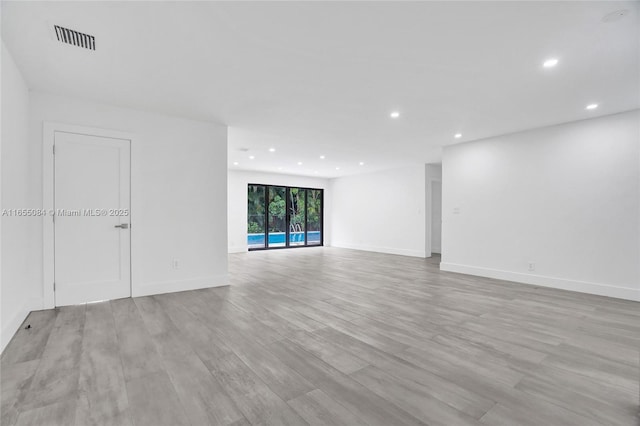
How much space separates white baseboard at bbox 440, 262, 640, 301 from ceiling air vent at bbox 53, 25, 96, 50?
6.40 m

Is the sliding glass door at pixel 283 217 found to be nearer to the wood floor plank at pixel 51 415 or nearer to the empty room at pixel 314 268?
the empty room at pixel 314 268

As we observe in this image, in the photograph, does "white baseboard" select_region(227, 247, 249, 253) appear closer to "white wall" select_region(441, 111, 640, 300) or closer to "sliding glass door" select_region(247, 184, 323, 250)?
"sliding glass door" select_region(247, 184, 323, 250)

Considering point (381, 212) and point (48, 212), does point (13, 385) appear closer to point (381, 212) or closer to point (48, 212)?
point (48, 212)

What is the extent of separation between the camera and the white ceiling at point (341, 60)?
7.23ft

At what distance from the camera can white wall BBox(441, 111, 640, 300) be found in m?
4.20

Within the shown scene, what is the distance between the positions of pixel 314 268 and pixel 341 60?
457 centimetres

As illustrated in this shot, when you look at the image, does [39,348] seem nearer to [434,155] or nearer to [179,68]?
[179,68]

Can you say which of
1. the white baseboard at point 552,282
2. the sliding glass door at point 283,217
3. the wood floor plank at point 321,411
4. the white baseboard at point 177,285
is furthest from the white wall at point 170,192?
the sliding glass door at point 283,217

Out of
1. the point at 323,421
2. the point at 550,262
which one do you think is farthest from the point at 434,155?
the point at 323,421

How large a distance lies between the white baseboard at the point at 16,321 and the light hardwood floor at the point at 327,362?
97mm

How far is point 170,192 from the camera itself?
441 cm

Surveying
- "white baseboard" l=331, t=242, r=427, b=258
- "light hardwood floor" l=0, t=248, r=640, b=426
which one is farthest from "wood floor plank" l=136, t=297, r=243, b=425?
"white baseboard" l=331, t=242, r=427, b=258

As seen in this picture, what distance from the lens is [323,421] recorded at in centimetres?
163

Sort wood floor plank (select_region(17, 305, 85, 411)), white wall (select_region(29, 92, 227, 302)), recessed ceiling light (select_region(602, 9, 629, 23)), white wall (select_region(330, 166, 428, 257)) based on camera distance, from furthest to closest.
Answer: white wall (select_region(330, 166, 428, 257))
white wall (select_region(29, 92, 227, 302))
recessed ceiling light (select_region(602, 9, 629, 23))
wood floor plank (select_region(17, 305, 85, 411))
